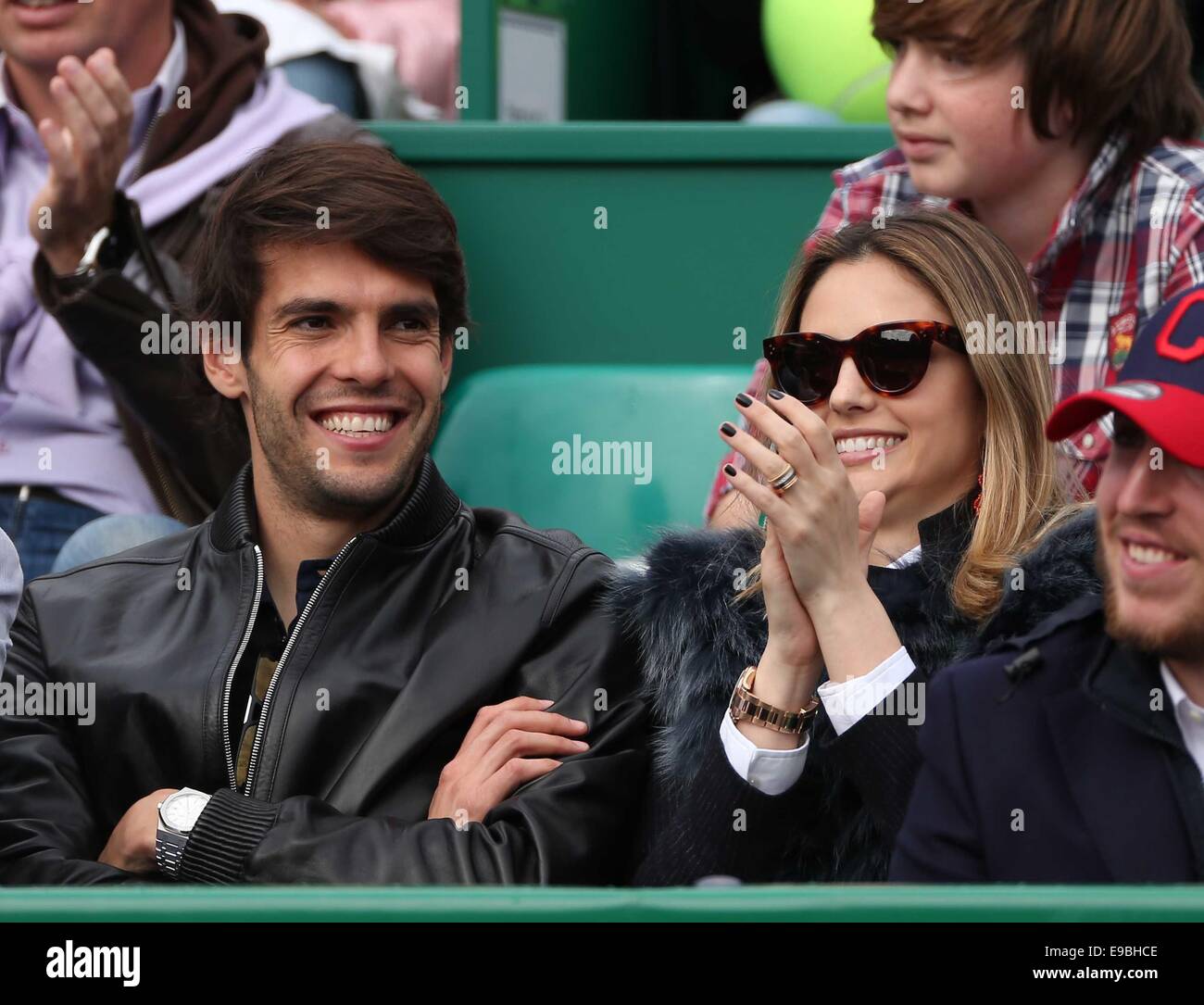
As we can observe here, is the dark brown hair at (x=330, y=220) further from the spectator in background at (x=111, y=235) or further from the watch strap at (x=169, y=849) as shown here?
the watch strap at (x=169, y=849)

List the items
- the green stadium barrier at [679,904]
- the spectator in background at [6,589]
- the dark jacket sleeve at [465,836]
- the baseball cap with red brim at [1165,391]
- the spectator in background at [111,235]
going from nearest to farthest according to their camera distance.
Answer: the green stadium barrier at [679,904] < the baseball cap with red brim at [1165,391] < the dark jacket sleeve at [465,836] < the spectator in background at [6,589] < the spectator in background at [111,235]

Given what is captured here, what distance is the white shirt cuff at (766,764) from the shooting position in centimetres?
189

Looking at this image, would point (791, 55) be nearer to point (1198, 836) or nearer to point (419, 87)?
point (419, 87)

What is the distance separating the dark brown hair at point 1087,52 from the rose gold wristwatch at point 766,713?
1.01 metres

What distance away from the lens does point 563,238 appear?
3.26m

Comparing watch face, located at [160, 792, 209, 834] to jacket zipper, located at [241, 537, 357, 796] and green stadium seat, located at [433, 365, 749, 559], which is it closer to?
jacket zipper, located at [241, 537, 357, 796]

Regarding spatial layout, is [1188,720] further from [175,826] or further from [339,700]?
[175,826]

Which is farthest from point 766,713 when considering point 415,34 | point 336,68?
point 415,34

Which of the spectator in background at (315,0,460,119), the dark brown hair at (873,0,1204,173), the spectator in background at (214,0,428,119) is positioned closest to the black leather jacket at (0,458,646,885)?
the dark brown hair at (873,0,1204,173)

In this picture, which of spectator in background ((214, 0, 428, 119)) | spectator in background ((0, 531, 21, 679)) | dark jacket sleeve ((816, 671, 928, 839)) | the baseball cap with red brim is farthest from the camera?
spectator in background ((214, 0, 428, 119))

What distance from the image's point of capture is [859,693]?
183 centimetres

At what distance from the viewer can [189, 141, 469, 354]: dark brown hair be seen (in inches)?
90.6

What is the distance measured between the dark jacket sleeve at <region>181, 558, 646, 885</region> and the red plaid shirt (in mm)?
581

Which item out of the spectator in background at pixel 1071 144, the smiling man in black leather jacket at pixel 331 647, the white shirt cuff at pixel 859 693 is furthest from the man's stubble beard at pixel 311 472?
the white shirt cuff at pixel 859 693
